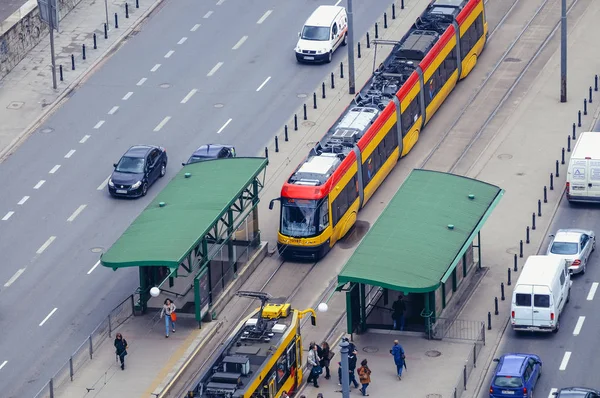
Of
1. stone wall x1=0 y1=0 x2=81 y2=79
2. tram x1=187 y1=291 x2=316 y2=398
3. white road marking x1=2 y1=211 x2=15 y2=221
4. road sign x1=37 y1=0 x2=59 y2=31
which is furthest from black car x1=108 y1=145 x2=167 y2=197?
tram x1=187 y1=291 x2=316 y2=398

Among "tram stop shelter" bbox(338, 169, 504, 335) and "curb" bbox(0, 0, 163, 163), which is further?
"curb" bbox(0, 0, 163, 163)

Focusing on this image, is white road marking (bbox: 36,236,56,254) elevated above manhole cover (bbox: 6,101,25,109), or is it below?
below

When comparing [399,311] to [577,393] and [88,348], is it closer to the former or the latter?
[577,393]

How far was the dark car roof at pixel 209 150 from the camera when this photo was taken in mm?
89938

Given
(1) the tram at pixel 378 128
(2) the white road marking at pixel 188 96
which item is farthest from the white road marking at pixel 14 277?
(2) the white road marking at pixel 188 96

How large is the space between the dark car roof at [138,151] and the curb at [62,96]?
736cm

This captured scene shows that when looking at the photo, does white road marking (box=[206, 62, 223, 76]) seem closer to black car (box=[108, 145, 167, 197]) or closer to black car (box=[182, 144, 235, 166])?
black car (box=[182, 144, 235, 166])

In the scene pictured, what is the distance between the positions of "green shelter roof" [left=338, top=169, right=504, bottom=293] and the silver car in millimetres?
3084

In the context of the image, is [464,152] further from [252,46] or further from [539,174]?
[252,46]

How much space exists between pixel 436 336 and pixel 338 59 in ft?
89.8

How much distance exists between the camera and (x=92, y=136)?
312ft

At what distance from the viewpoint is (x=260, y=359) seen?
234 ft

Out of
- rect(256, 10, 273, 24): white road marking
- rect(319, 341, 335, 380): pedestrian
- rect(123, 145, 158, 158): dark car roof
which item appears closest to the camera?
rect(319, 341, 335, 380): pedestrian

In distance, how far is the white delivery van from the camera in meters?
85.2
